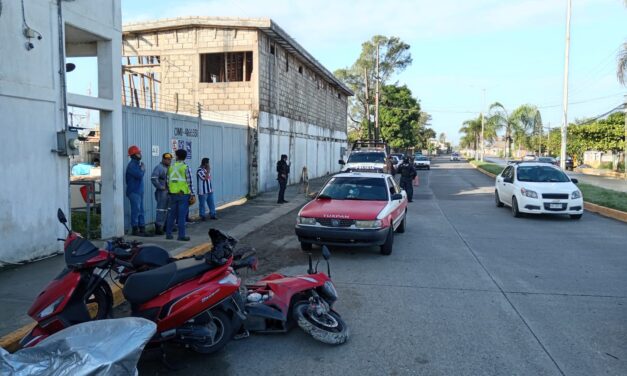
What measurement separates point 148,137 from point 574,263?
8832mm

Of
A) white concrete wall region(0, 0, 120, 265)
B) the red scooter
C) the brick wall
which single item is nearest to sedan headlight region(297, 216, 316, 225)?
white concrete wall region(0, 0, 120, 265)

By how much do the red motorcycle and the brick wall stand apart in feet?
47.8

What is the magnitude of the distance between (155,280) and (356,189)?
6.08 metres

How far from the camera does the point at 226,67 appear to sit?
19.2m

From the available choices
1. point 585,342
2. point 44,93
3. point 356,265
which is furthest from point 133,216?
point 585,342

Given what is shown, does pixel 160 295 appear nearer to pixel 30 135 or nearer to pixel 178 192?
pixel 30 135

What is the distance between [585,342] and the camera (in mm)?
4695

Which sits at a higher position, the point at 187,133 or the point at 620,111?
the point at 620,111

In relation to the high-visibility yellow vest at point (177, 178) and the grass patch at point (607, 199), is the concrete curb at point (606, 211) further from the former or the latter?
the high-visibility yellow vest at point (177, 178)

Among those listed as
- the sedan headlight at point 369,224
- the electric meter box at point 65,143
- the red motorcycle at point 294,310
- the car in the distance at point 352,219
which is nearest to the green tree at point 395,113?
the car in the distance at point 352,219

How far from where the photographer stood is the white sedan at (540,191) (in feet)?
42.1

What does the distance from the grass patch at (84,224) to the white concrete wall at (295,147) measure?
797 centimetres

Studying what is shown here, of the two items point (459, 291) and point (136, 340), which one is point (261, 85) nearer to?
point (459, 291)

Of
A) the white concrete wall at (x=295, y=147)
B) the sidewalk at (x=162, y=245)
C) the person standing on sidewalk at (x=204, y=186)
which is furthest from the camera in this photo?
the white concrete wall at (x=295, y=147)
